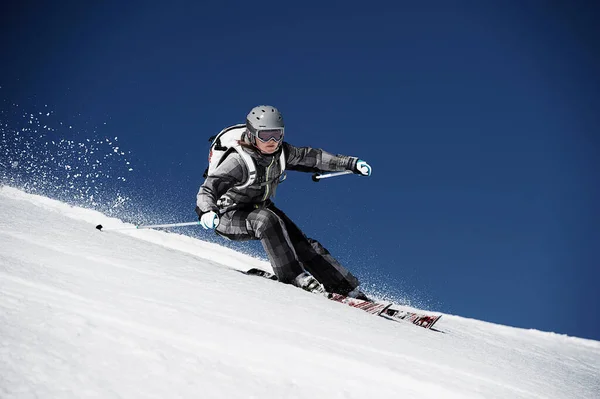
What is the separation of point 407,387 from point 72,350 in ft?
4.36

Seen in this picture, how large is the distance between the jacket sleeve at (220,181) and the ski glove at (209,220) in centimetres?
9

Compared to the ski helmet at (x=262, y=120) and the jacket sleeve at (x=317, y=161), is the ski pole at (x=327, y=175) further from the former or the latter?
the ski helmet at (x=262, y=120)

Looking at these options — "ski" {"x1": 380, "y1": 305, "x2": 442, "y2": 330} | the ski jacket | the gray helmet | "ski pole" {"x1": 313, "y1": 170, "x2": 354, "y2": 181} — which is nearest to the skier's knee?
the ski jacket

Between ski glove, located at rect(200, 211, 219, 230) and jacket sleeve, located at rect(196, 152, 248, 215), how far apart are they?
0.09 metres

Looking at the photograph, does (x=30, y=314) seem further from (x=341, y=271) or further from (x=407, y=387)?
(x=341, y=271)

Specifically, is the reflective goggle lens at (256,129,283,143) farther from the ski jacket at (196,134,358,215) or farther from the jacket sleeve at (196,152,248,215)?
the jacket sleeve at (196,152,248,215)

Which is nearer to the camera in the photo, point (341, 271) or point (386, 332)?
point (386, 332)

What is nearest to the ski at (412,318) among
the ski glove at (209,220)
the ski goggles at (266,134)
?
the ski glove at (209,220)

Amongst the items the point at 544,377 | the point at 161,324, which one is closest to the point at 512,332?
the point at 544,377

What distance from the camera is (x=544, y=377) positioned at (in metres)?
2.80

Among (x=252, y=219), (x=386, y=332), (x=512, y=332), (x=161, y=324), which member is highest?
(x=512, y=332)

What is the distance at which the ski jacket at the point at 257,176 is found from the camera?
4918 mm

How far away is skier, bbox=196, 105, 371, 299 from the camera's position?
489cm

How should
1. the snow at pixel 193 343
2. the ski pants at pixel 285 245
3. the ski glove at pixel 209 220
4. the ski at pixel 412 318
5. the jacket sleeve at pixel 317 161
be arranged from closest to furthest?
the snow at pixel 193 343, the ski at pixel 412 318, the ski glove at pixel 209 220, the ski pants at pixel 285 245, the jacket sleeve at pixel 317 161
